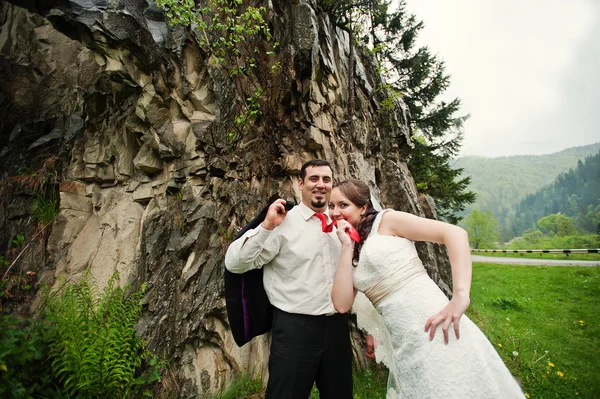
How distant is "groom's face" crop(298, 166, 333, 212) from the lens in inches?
114

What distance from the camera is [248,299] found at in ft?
10.3

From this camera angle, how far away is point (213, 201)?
547 centimetres

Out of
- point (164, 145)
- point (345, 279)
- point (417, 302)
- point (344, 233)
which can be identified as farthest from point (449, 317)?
point (164, 145)

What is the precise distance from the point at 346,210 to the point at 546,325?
9.30m

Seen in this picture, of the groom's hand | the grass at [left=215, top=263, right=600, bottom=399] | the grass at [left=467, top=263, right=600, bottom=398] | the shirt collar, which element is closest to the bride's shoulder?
the shirt collar

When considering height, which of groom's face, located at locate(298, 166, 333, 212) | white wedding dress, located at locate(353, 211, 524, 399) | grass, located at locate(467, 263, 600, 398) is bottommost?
grass, located at locate(467, 263, 600, 398)

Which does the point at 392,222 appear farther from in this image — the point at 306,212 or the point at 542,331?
the point at 542,331

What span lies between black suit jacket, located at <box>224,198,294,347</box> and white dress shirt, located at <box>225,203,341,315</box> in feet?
0.77

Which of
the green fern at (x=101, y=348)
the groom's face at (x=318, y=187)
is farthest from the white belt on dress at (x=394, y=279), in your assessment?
the green fern at (x=101, y=348)

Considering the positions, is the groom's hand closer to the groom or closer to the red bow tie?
the groom

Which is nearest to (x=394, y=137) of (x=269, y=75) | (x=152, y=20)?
(x=269, y=75)

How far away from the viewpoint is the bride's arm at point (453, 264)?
5.99 feet

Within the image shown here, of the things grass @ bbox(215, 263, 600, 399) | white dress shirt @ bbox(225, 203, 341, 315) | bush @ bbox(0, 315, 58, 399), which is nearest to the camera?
white dress shirt @ bbox(225, 203, 341, 315)

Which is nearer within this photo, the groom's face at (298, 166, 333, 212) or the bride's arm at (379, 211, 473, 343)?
the bride's arm at (379, 211, 473, 343)
